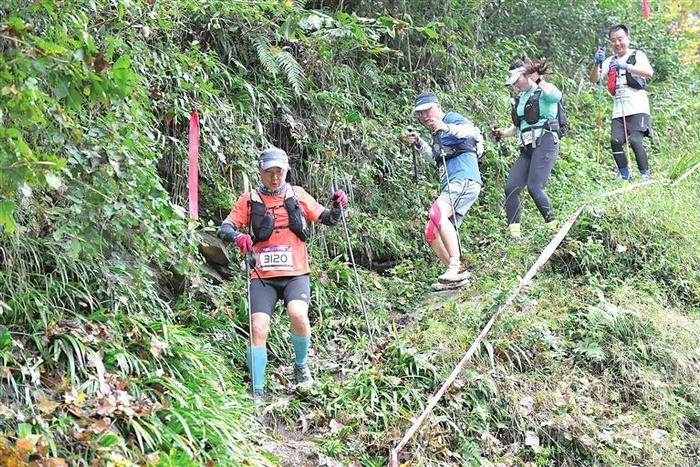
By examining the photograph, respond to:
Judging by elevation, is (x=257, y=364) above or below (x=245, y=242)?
below

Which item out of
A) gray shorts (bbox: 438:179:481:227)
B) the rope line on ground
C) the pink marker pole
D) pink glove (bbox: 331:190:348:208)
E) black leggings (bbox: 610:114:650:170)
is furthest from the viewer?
black leggings (bbox: 610:114:650:170)

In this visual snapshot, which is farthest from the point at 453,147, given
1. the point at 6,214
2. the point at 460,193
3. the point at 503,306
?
the point at 6,214

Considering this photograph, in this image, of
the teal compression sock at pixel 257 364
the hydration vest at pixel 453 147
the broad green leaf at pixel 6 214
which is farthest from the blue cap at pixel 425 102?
the broad green leaf at pixel 6 214

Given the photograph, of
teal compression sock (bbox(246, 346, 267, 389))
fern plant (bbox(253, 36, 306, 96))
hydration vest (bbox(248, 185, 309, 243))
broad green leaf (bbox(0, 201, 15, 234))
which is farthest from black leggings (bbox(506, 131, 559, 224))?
broad green leaf (bbox(0, 201, 15, 234))

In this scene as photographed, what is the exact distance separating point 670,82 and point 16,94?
51.0 feet

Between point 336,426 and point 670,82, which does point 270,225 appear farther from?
point 670,82

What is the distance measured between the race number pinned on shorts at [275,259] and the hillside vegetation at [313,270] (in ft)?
1.85

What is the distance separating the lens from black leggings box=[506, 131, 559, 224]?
868 centimetres

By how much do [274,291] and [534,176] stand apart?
383cm

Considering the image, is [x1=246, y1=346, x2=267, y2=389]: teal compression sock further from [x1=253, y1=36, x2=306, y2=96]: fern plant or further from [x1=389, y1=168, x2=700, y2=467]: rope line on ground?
[x1=253, y1=36, x2=306, y2=96]: fern plant

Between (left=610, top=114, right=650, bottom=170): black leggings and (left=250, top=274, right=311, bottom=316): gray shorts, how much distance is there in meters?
5.87

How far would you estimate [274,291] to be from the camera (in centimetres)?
627

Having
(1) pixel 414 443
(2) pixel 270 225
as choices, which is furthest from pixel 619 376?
(2) pixel 270 225

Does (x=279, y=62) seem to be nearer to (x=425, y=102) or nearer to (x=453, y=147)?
(x=425, y=102)
